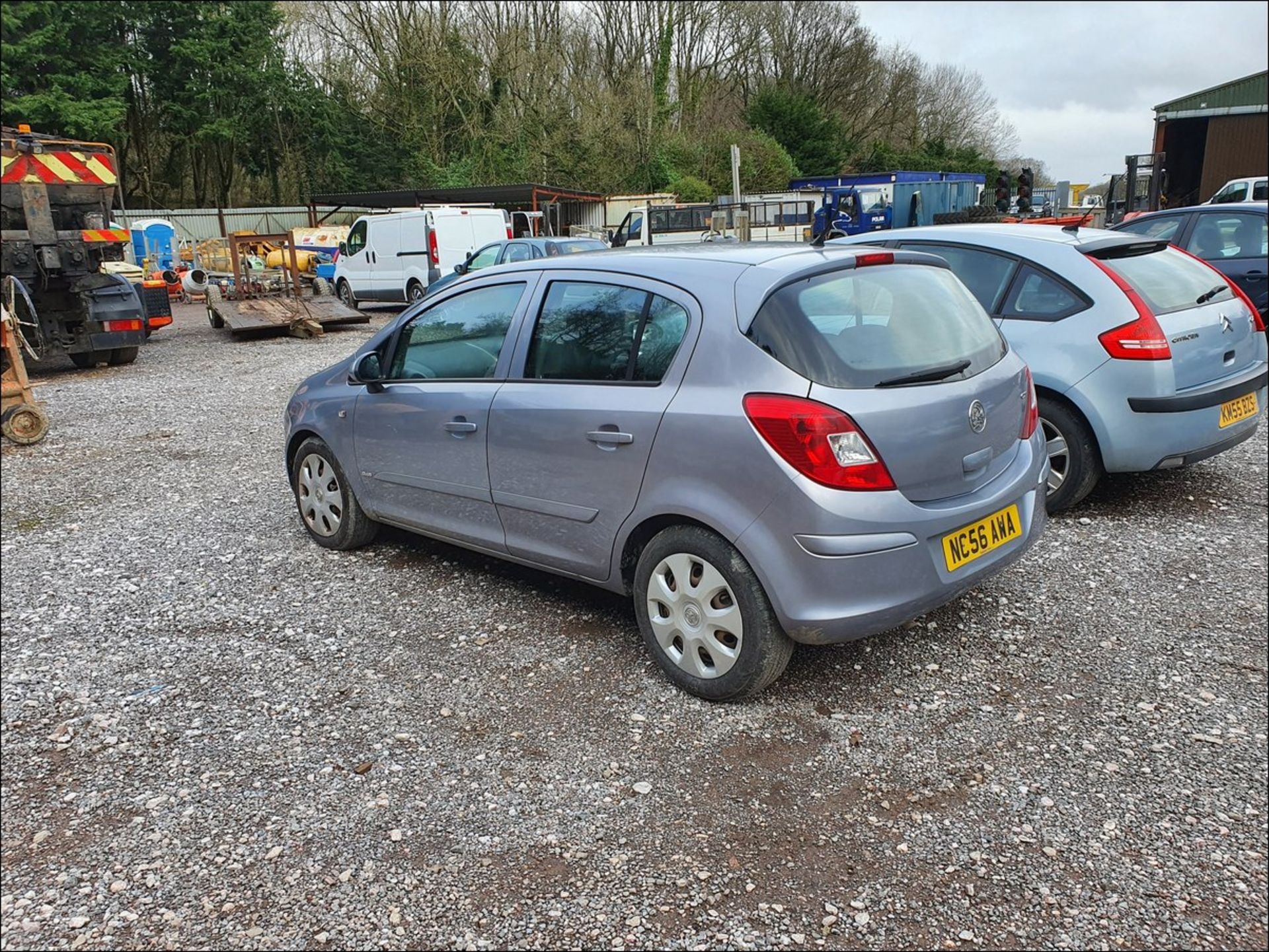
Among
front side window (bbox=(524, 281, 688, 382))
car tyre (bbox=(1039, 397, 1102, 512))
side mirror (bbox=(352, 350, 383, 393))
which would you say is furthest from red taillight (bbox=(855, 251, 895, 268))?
side mirror (bbox=(352, 350, 383, 393))

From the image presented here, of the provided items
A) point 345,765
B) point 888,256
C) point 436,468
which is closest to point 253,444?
point 436,468

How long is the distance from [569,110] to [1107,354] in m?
34.4

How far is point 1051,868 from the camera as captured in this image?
2629mm

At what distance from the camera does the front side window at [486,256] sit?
1634 cm

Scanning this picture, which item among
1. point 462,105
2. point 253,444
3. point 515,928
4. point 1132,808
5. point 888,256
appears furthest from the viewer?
point 462,105

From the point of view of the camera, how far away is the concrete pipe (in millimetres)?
24484

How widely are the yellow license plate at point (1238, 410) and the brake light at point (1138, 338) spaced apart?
536 mm

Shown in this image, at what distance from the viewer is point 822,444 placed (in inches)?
121

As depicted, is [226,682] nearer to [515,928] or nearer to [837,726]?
[515,928]

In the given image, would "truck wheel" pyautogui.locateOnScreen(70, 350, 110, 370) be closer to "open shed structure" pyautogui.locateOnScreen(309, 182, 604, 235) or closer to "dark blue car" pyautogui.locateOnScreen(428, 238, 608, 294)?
"dark blue car" pyautogui.locateOnScreen(428, 238, 608, 294)

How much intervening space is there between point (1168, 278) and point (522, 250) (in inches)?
463

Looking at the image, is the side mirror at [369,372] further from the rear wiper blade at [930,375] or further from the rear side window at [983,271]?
the rear side window at [983,271]

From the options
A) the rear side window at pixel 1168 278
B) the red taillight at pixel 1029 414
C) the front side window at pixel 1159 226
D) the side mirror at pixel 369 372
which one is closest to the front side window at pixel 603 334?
the side mirror at pixel 369 372

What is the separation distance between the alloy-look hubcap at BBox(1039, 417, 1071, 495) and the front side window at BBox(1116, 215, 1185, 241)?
4.78 meters
